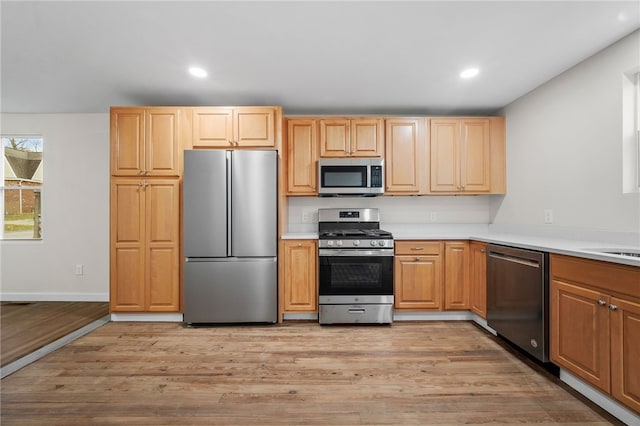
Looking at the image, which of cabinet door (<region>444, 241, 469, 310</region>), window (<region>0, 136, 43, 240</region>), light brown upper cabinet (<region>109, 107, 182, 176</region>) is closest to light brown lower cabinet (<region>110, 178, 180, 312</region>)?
light brown upper cabinet (<region>109, 107, 182, 176</region>)

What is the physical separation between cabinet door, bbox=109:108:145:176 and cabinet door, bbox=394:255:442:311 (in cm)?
293

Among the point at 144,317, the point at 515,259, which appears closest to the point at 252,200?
the point at 144,317

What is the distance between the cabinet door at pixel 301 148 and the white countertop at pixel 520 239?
28.2 inches

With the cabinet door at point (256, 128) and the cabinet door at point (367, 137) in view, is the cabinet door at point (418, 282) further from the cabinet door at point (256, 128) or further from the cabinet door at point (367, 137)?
the cabinet door at point (256, 128)

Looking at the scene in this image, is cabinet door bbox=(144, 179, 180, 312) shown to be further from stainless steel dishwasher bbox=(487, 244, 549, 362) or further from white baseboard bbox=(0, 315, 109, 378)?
stainless steel dishwasher bbox=(487, 244, 549, 362)

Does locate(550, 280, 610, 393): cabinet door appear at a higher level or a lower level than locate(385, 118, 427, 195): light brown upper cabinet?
lower

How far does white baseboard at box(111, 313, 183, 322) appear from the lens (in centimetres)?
322

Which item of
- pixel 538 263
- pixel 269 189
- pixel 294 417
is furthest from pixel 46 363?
pixel 538 263

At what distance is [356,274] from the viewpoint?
10.4 feet

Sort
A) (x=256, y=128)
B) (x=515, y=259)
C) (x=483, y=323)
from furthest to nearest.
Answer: (x=256, y=128)
(x=483, y=323)
(x=515, y=259)

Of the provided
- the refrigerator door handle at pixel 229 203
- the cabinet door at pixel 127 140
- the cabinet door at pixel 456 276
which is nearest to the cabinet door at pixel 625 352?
the cabinet door at pixel 456 276

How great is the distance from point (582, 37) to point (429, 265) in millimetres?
2199

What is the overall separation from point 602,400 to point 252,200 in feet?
9.67

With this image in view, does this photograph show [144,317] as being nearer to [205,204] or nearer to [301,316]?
[205,204]
